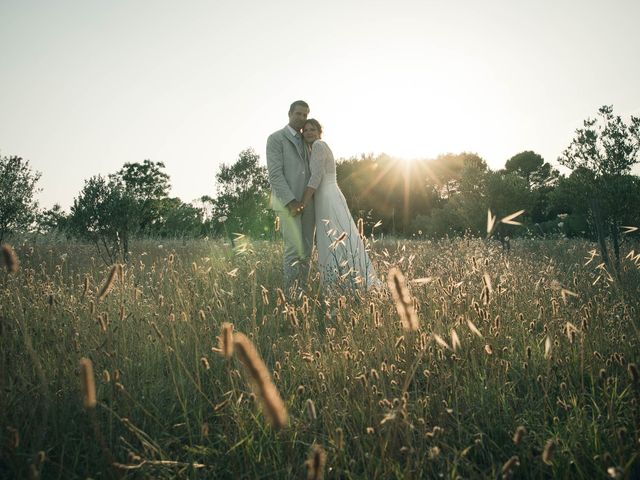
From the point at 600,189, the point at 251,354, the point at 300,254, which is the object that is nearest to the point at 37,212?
the point at 300,254

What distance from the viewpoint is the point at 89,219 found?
764 centimetres

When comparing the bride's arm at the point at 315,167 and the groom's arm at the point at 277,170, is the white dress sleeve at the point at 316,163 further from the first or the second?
the groom's arm at the point at 277,170

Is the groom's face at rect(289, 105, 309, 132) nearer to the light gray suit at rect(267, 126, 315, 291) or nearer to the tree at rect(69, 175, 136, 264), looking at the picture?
the light gray suit at rect(267, 126, 315, 291)

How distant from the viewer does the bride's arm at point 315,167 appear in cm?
539

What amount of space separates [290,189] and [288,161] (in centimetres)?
43

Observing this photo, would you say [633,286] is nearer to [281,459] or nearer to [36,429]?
[281,459]

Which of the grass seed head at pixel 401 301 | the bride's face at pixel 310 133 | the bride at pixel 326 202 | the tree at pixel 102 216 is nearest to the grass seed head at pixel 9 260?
the grass seed head at pixel 401 301

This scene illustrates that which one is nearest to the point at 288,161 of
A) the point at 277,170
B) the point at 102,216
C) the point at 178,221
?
the point at 277,170

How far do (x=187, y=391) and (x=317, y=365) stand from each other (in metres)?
0.74

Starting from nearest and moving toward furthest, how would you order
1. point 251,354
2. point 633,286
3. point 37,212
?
1. point 251,354
2. point 633,286
3. point 37,212

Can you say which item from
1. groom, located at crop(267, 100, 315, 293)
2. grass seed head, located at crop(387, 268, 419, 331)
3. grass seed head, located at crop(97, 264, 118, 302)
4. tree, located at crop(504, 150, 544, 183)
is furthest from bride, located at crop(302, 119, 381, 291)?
tree, located at crop(504, 150, 544, 183)

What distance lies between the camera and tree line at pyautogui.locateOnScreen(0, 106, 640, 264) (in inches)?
283

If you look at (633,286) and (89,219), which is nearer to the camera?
(633,286)

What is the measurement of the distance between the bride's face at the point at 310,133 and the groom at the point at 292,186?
15 centimetres
